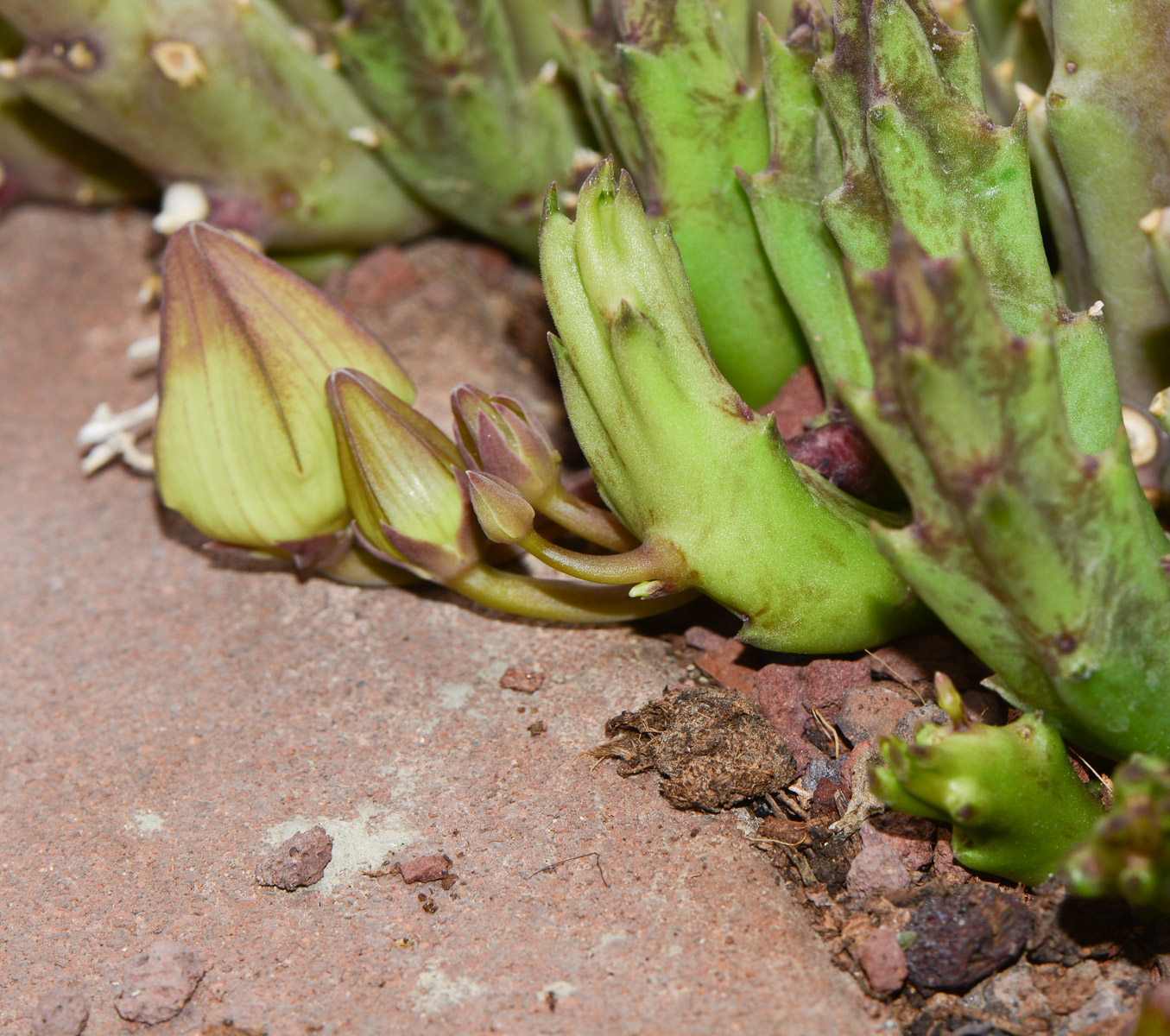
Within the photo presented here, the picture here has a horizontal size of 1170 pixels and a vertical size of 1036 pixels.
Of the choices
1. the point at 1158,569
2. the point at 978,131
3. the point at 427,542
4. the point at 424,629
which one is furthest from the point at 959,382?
the point at 424,629

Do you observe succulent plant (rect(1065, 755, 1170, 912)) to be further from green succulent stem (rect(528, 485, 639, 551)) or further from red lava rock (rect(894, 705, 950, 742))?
green succulent stem (rect(528, 485, 639, 551))

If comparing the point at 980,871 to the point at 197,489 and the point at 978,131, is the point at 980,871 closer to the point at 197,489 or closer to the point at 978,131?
the point at 978,131

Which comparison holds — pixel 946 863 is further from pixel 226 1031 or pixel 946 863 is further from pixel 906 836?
pixel 226 1031

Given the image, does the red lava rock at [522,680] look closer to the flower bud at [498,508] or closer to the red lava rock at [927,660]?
the flower bud at [498,508]

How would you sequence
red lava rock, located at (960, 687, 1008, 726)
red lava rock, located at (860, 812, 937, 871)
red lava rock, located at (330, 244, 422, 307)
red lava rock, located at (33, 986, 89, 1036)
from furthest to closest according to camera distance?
red lava rock, located at (330, 244, 422, 307) < red lava rock, located at (960, 687, 1008, 726) < red lava rock, located at (860, 812, 937, 871) < red lava rock, located at (33, 986, 89, 1036)

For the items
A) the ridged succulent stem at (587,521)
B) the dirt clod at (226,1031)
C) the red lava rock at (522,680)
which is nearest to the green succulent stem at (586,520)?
the ridged succulent stem at (587,521)

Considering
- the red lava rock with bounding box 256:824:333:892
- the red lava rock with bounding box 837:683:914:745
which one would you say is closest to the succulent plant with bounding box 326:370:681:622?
the red lava rock with bounding box 837:683:914:745

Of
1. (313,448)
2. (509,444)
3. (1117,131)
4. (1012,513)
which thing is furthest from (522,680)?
(1117,131)
